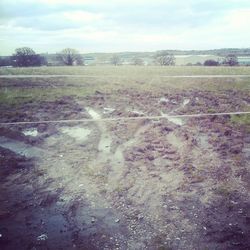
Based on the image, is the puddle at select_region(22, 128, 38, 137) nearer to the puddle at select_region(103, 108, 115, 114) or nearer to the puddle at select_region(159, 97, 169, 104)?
the puddle at select_region(103, 108, 115, 114)

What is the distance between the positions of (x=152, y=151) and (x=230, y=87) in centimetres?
1549

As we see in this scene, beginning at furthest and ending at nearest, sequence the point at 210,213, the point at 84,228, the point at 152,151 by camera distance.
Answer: the point at 152,151
the point at 210,213
the point at 84,228

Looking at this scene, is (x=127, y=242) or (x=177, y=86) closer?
(x=127, y=242)

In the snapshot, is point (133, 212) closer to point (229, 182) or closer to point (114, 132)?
point (229, 182)

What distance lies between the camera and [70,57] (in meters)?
59.7

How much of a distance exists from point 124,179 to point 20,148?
445cm

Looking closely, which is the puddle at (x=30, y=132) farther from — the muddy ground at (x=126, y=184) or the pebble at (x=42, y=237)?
the pebble at (x=42, y=237)

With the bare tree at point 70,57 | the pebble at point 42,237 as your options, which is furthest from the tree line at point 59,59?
the pebble at point 42,237

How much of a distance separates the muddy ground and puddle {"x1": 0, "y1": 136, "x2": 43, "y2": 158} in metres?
0.04

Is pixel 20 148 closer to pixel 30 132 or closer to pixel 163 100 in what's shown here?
pixel 30 132

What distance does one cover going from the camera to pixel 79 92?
21.8 meters

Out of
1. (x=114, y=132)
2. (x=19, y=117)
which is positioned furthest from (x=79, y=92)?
(x=114, y=132)

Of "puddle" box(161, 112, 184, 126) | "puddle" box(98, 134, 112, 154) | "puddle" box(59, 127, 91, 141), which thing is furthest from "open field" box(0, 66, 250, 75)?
"puddle" box(98, 134, 112, 154)

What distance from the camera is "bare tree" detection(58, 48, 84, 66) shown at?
59.2 m
